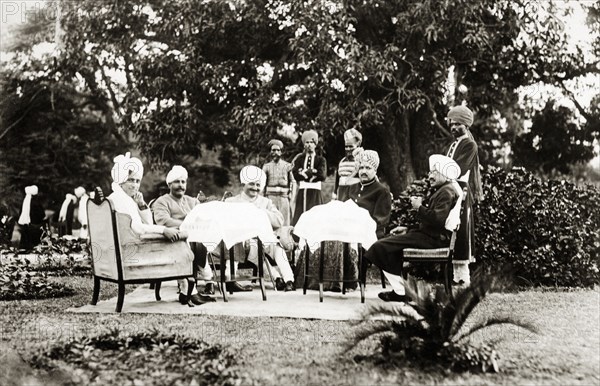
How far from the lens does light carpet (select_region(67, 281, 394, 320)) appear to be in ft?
24.0

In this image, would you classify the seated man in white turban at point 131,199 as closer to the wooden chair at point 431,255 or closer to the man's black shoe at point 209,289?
the man's black shoe at point 209,289

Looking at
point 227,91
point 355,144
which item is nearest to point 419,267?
point 355,144

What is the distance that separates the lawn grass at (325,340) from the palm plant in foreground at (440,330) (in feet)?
0.49

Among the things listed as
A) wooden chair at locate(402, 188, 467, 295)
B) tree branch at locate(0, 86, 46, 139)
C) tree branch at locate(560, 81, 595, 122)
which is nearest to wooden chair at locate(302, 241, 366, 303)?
wooden chair at locate(402, 188, 467, 295)

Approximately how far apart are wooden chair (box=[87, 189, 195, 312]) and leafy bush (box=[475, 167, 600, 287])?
454 cm

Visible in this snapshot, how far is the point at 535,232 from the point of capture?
9719mm

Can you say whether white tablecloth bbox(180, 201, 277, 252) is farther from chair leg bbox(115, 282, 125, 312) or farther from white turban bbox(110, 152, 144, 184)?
chair leg bbox(115, 282, 125, 312)

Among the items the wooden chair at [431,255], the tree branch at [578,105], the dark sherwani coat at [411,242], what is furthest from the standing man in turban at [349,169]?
the tree branch at [578,105]

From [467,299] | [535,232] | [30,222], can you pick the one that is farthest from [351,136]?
[30,222]

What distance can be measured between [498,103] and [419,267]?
25.8 feet

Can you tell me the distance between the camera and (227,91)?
15.8 m

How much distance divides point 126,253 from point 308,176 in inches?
189

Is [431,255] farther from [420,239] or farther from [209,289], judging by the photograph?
[209,289]

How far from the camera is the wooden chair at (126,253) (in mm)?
7340
